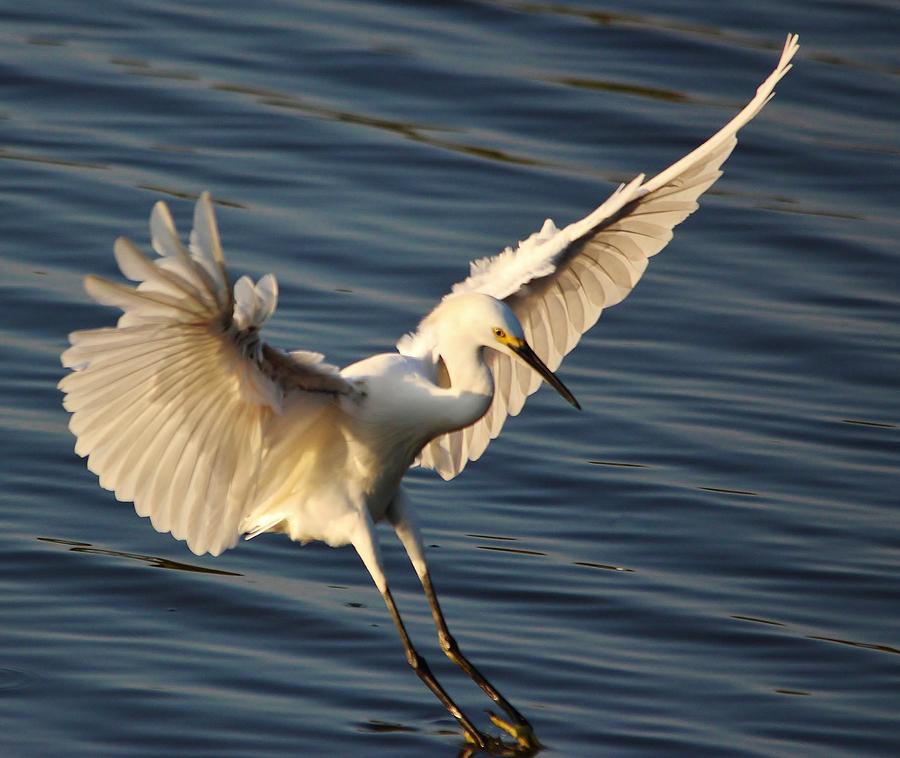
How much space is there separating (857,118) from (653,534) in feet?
22.4

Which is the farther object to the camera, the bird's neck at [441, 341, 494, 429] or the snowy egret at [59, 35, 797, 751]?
the bird's neck at [441, 341, 494, 429]

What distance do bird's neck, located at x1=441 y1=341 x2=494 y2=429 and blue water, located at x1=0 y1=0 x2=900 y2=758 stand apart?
1276mm

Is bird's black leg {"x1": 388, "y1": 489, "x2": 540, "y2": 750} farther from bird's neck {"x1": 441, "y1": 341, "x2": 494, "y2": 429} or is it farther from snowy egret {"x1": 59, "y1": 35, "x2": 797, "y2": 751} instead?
bird's neck {"x1": 441, "y1": 341, "x2": 494, "y2": 429}

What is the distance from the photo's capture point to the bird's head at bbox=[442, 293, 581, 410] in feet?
20.5

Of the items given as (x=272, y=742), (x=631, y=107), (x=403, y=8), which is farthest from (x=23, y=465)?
(x=403, y=8)

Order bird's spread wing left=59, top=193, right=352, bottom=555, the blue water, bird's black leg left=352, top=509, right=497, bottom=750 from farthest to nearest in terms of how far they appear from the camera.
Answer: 1. the blue water
2. bird's black leg left=352, top=509, right=497, bottom=750
3. bird's spread wing left=59, top=193, right=352, bottom=555

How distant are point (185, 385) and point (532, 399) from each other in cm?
436

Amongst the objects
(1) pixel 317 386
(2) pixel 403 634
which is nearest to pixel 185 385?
(1) pixel 317 386

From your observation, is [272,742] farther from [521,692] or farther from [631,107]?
[631,107]

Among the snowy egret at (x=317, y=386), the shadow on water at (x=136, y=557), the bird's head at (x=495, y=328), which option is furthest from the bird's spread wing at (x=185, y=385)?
the shadow on water at (x=136, y=557)


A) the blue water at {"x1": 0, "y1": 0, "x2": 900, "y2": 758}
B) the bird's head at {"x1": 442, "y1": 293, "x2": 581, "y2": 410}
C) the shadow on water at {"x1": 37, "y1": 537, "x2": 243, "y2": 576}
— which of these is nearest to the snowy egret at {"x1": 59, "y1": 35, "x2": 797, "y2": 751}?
the bird's head at {"x1": 442, "y1": 293, "x2": 581, "y2": 410}

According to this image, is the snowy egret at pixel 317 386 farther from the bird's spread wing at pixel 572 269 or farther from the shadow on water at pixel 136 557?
the shadow on water at pixel 136 557

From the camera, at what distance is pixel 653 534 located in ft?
28.1

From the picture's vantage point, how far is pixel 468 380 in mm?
6371
